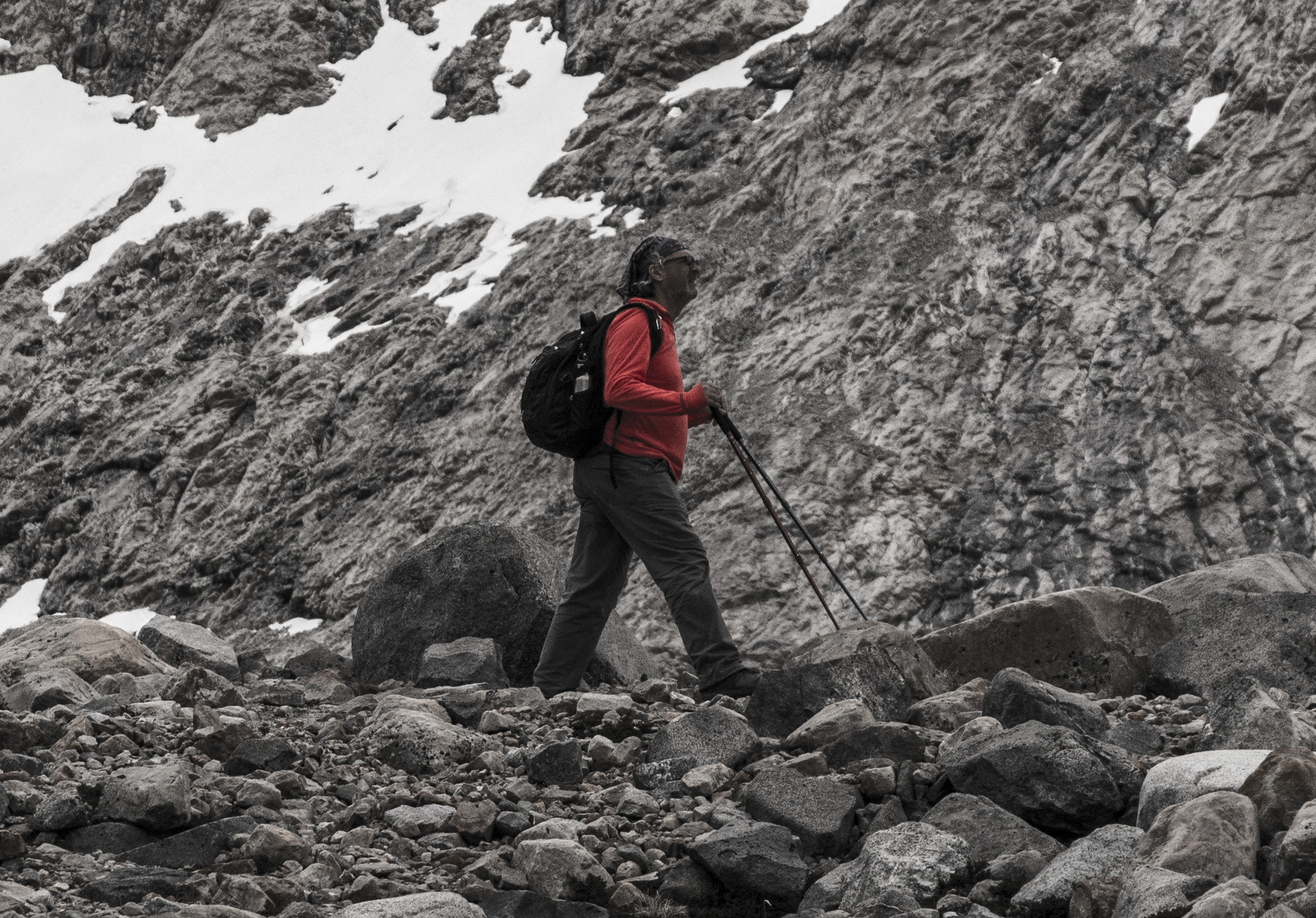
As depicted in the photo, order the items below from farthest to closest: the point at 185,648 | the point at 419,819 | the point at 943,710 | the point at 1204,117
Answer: the point at 1204,117
the point at 185,648
the point at 943,710
the point at 419,819

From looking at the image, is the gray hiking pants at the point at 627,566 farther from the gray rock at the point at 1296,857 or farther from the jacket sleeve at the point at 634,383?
the gray rock at the point at 1296,857

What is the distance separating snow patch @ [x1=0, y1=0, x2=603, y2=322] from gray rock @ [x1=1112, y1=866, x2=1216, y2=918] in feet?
54.7

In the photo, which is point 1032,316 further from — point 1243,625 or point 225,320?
point 225,320

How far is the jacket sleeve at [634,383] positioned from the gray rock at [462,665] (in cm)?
189

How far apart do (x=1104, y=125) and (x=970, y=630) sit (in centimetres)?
1039

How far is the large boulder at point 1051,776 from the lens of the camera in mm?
4059

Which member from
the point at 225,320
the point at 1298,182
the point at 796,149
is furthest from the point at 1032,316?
the point at 225,320

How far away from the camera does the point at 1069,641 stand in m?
6.45

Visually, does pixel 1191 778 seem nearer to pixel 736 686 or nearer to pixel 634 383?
pixel 736 686

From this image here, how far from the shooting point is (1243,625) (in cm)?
623

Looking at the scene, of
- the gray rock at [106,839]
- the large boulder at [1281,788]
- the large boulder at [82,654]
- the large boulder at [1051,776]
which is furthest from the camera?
the large boulder at [82,654]

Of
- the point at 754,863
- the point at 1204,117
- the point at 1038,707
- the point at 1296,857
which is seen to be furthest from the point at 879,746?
the point at 1204,117

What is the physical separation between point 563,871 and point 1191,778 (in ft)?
6.43

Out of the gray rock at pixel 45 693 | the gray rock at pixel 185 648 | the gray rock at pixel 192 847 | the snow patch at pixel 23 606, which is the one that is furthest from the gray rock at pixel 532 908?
the snow patch at pixel 23 606
